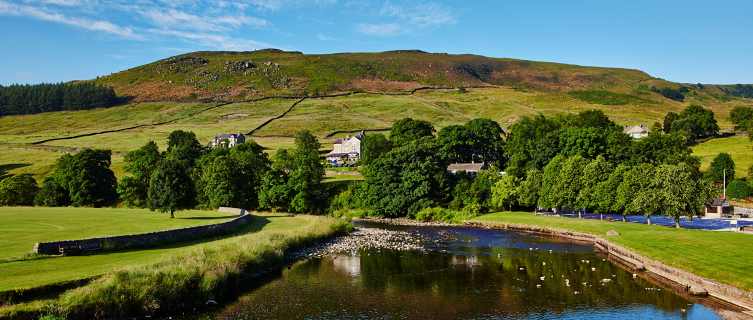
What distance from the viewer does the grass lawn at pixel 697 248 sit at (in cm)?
2741

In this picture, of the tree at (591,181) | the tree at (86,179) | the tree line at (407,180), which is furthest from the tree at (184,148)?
the tree at (591,181)

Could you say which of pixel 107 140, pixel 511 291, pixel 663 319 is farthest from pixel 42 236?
pixel 107 140

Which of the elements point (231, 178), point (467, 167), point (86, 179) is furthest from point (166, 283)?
point (467, 167)

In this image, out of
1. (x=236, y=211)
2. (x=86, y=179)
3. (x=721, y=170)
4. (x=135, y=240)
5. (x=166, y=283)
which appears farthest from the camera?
(x=721, y=170)

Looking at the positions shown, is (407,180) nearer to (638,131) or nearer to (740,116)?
(638,131)

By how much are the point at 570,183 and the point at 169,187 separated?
51768mm

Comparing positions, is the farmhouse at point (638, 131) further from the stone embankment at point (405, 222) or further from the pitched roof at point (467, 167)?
the stone embankment at point (405, 222)

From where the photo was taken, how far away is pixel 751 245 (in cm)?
3334

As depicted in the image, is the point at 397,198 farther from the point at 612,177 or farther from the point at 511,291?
the point at 511,291

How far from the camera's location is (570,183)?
6372 cm

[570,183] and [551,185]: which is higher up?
[570,183]

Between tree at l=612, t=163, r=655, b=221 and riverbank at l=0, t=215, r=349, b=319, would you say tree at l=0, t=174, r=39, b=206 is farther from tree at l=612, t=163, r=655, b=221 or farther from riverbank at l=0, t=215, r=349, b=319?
tree at l=612, t=163, r=655, b=221

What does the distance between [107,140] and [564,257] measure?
154411 millimetres

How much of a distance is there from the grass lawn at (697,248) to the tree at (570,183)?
34.5 feet
